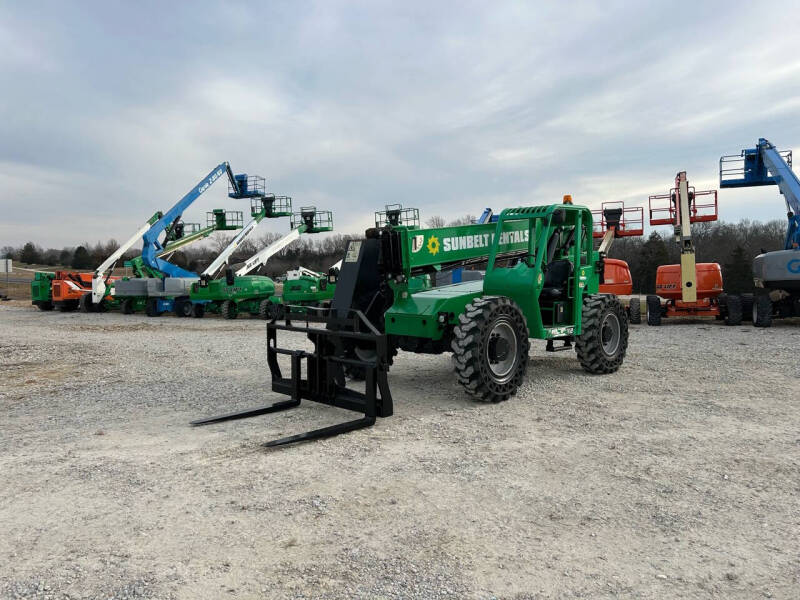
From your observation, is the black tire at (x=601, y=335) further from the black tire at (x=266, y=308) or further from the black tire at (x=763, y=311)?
the black tire at (x=266, y=308)

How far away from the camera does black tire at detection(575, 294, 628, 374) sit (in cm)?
888

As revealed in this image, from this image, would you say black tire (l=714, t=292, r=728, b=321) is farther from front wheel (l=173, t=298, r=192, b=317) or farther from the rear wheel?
the rear wheel

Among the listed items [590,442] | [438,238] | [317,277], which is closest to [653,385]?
[590,442]

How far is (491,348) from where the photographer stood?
7410mm

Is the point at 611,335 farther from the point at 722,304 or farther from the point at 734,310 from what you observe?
the point at 722,304

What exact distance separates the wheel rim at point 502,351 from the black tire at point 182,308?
19.9 m

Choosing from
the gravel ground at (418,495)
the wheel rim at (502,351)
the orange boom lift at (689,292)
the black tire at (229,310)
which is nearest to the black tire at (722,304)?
the orange boom lift at (689,292)

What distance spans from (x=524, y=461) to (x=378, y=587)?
2.32 metres

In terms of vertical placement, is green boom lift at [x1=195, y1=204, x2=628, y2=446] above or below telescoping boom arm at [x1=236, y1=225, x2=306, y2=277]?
below

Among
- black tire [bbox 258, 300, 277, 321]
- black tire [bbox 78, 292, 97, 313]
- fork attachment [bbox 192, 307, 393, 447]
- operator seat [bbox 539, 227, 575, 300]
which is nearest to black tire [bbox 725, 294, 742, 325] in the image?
operator seat [bbox 539, 227, 575, 300]

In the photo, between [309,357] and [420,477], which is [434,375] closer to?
[309,357]

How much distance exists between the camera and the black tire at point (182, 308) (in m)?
24.7

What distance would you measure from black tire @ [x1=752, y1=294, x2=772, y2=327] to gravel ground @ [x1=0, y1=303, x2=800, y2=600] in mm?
8920

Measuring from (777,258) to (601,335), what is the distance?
1026 centimetres
